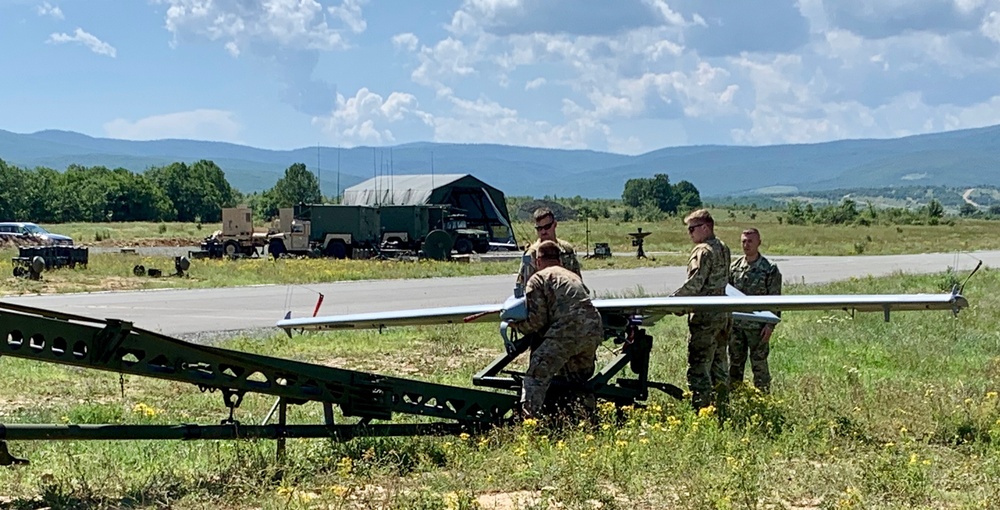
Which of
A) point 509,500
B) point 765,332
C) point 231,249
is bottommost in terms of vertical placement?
point 509,500

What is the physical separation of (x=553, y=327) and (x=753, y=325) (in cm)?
292

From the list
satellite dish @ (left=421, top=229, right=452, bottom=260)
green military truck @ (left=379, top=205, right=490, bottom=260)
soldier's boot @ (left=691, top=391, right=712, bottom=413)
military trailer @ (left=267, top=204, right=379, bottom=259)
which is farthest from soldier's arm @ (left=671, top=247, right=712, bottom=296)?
military trailer @ (left=267, top=204, right=379, bottom=259)


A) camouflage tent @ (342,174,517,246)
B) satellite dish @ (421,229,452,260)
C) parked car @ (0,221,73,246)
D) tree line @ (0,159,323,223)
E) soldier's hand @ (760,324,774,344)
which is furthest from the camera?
tree line @ (0,159,323,223)

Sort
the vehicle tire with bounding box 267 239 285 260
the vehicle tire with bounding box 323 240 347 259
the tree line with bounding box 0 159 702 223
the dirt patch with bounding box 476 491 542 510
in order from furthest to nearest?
1. the tree line with bounding box 0 159 702 223
2. the vehicle tire with bounding box 267 239 285 260
3. the vehicle tire with bounding box 323 240 347 259
4. the dirt patch with bounding box 476 491 542 510

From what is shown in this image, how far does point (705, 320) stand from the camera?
911cm

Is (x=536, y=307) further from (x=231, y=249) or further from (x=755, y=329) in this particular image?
(x=231, y=249)

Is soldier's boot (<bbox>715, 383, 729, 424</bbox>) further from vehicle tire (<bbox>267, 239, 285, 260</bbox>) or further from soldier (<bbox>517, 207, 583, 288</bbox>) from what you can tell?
vehicle tire (<bbox>267, 239, 285, 260</bbox>)

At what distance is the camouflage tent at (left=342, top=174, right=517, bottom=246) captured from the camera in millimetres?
53438

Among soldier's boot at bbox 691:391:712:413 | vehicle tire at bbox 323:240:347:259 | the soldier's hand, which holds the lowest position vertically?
soldier's boot at bbox 691:391:712:413

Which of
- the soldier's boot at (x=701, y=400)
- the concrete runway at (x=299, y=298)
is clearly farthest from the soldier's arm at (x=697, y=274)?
the concrete runway at (x=299, y=298)

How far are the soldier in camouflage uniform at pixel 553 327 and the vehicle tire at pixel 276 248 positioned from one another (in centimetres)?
3727

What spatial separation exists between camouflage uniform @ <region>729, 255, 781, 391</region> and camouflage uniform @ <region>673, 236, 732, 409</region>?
95 cm

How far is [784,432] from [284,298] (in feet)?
58.8

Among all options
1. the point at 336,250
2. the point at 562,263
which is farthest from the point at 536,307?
the point at 336,250
